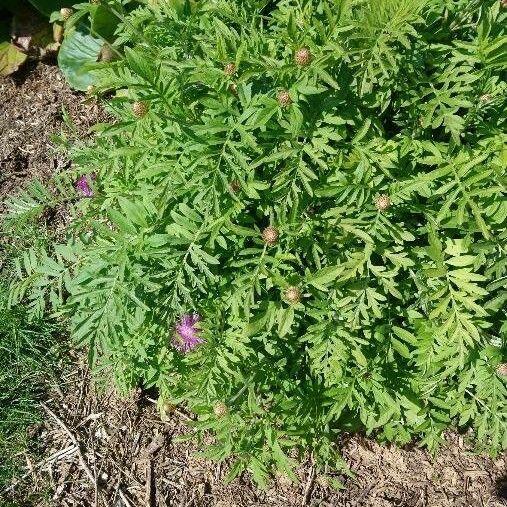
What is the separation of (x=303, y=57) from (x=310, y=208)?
1.97 feet

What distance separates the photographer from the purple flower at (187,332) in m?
2.52

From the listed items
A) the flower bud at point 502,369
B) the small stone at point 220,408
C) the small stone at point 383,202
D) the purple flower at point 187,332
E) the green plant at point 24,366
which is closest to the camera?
the small stone at point 383,202

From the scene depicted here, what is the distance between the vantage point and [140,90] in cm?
235

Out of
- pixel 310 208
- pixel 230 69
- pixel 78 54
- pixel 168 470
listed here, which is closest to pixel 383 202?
pixel 310 208

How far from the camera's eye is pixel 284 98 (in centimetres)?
200

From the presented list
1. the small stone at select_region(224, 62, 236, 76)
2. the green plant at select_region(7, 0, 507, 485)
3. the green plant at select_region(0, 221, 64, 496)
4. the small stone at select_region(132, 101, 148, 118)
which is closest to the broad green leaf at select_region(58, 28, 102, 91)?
the green plant at select_region(0, 221, 64, 496)

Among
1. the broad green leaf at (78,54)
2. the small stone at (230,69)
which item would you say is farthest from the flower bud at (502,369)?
the broad green leaf at (78,54)

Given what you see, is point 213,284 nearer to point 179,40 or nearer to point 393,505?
point 179,40

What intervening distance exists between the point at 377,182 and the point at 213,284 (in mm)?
737

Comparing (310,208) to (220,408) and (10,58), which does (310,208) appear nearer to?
(220,408)

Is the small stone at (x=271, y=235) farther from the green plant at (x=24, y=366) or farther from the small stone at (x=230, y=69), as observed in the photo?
the green plant at (x=24, y=366)

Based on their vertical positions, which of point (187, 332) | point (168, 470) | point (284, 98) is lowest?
point (168, 470)

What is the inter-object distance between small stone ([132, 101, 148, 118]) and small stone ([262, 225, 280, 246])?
569 millimetres

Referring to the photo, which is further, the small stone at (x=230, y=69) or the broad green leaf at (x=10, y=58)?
the broad green leaf at (x=10, y=58)
